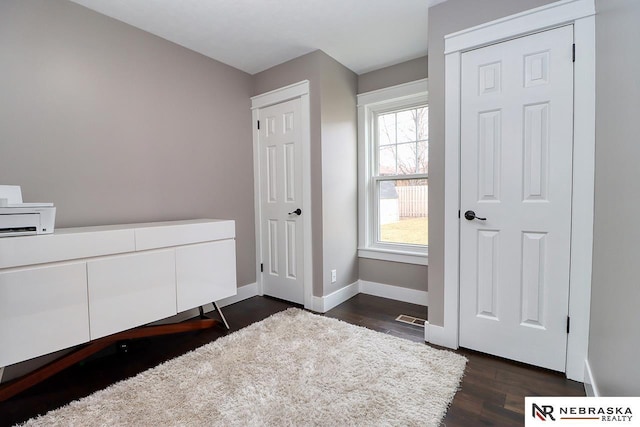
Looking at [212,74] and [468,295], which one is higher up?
[212,74]

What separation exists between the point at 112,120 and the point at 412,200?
2.75 m

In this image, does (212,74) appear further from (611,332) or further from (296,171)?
(611,332)

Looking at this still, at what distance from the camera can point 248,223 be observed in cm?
320

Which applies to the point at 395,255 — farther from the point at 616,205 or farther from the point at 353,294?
the point at 616,205

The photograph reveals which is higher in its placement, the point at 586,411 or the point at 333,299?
the point at 586,411

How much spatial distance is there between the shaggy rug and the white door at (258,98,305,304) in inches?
36.2

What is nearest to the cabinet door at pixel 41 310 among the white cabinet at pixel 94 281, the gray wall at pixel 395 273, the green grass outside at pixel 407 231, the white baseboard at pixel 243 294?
the white cabinet at pixel 94 281

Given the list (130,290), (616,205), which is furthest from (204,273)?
(616,205)

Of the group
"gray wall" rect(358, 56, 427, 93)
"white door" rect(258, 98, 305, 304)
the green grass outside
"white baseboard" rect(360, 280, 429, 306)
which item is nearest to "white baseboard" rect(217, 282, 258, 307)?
"white door" rect(258, 98, 305, 304)

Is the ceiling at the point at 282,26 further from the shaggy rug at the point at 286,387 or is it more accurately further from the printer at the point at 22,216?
the shaggy rug at the point at 286,387

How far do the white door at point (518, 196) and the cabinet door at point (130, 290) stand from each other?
81.1 inches

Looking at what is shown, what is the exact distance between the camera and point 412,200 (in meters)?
3.07

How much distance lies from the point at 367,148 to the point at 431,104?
1163mm

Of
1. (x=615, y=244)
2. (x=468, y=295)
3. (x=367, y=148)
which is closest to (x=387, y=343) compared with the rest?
(x=468, y=295)
